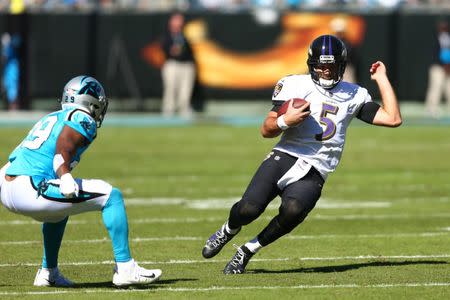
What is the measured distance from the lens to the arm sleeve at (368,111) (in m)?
7.86

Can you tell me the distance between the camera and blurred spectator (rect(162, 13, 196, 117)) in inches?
921

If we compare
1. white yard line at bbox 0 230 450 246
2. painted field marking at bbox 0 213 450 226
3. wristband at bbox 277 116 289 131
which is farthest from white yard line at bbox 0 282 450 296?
painted field marking at bbox 0 213 450 226

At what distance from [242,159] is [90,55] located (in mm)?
9287

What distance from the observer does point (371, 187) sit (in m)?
13.5

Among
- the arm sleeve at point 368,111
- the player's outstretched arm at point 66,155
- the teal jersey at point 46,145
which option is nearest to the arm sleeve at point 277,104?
the arm sleeve at point 368,111

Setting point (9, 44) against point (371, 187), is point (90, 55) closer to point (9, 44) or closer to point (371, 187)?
point (9, 44)

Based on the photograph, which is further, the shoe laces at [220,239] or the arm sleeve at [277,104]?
the shoe laces at [220,239]

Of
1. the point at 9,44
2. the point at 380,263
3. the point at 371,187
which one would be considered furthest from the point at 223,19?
the point at 380,263

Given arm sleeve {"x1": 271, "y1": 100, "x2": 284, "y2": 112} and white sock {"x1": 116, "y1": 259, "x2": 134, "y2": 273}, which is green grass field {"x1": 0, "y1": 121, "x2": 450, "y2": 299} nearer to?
white sock {"x1": 116, "y1": 259, "x2": 134, "y2": 273}

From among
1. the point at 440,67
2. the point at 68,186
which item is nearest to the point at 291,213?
the point at 68,186

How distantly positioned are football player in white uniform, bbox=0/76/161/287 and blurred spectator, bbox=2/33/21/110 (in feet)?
57.3

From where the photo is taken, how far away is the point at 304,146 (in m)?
7.73

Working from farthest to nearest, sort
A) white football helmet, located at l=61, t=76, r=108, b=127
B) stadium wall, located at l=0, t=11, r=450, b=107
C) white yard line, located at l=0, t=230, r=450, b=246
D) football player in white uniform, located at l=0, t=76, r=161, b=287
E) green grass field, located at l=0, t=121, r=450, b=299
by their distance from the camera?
stadium wall, located at l=0, t=11, r=450, b=107, white yard line, located at l=0, t=230, r=450, b=246, green grass field, located at l=0, t=121, r=450, b=299, white football helmet, located at l=61, t=76, r=108, b=127, football player in white uniform, located at l=0, t=76, r=161, b=287

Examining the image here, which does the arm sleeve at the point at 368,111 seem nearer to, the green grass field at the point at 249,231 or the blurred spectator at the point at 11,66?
the green grass field at the point at 249,231
